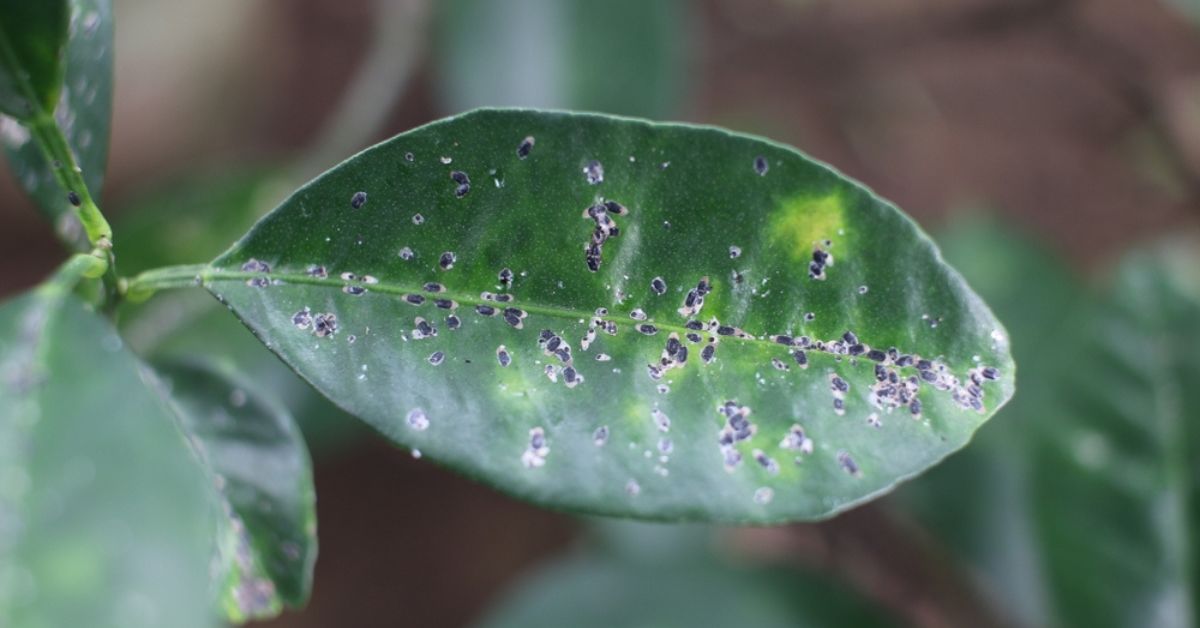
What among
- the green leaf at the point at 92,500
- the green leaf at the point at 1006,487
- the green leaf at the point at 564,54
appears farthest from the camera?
the green leaf at the point at 564,54

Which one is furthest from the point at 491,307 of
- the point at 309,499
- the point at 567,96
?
the point at 567,96

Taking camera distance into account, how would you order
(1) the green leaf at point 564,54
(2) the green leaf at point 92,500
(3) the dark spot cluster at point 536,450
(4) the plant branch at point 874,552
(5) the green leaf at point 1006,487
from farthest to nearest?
(4) the plant branch at point 874,552 < (1) the green leaf at point 564,54 < (5) the green leaf at point 1006,487 < (3) the dark spot cluster at point 536,450 < (2) the green leaf at point 92,500

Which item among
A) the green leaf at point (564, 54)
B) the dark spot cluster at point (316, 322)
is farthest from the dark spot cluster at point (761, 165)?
the green leaf at point (564, 54)

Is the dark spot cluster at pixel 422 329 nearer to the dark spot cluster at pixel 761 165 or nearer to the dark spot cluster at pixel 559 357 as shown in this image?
the dark spot cluster at pixel 559 357

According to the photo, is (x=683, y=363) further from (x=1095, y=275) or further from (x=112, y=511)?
(x=1095, y=275)

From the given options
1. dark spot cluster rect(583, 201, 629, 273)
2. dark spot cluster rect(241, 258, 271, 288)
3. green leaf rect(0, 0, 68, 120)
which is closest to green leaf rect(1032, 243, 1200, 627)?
dark spot cluster rect(583, 201, 629, 273)
